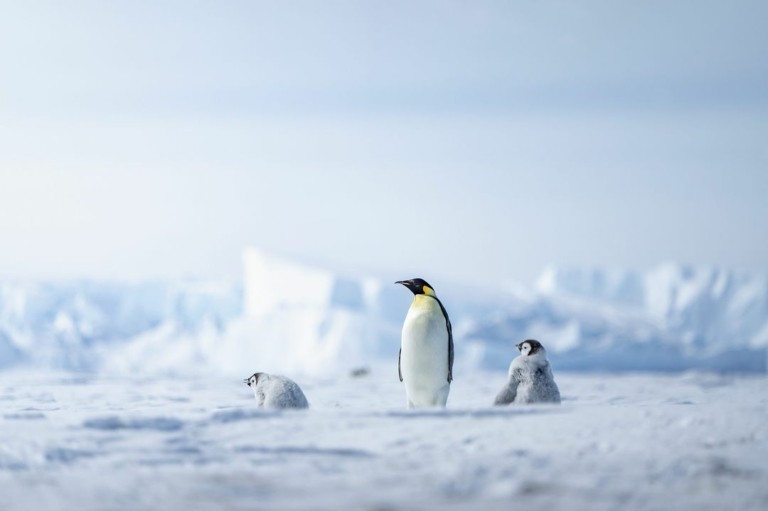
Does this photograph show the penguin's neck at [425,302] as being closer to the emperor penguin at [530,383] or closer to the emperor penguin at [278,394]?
the emperor penguin at [530,383]

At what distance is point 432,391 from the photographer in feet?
14.7

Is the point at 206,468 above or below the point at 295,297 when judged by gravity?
below

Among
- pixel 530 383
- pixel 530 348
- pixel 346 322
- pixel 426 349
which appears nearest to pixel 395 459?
pixel 530 383

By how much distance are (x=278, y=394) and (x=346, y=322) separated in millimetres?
13002

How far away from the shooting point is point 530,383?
3.86 metres

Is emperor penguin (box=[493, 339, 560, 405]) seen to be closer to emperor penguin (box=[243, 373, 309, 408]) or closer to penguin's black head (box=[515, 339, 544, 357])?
penguin's black head (box=[515, 339, 544, 357])

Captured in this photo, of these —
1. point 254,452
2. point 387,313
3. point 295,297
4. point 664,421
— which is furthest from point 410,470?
point 295,297

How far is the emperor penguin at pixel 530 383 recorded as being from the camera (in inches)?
151

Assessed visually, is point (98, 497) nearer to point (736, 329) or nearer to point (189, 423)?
point (189, 423)

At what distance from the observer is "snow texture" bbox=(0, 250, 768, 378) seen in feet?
55.4

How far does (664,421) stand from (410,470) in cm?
105

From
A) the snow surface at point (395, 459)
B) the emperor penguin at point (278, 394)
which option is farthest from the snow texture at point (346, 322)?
the snow surface at point (395, 459)

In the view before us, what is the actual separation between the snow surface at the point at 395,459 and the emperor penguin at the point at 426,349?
1.13 meters

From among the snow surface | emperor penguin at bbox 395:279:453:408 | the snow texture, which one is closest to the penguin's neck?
emperor penguin at bbox 395:279:453:408
